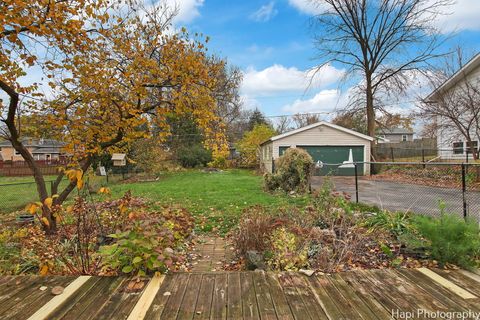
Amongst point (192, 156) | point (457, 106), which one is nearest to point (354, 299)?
point (457, 106)

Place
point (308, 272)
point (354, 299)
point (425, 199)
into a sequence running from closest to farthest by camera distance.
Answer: point (354, 299) → point (308, 272) → point (425, 199)

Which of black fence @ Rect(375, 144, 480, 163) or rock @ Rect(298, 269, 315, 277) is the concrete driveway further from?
Answer: black fence @ Rect(375, 144, 480, 163)

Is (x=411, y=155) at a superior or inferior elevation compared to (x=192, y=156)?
inferior

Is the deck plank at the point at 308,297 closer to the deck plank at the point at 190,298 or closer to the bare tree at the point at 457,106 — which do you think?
the deck plank at the point at 190,298

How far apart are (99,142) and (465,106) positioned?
13755 millimetres

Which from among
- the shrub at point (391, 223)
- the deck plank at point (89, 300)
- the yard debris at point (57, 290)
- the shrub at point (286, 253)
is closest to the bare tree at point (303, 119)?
the shrub at point (391, 223)

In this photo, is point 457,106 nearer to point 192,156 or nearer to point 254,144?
point 254,144

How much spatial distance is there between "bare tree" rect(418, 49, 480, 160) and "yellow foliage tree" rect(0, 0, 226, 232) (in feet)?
37.1

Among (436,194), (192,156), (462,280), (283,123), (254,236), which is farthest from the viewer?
(283,123)

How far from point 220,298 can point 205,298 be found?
126 mm

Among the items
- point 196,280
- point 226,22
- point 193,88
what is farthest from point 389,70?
point 196,280

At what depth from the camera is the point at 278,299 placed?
2.51 m

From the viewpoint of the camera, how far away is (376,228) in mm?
4812

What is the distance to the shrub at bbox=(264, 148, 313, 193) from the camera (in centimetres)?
1017
